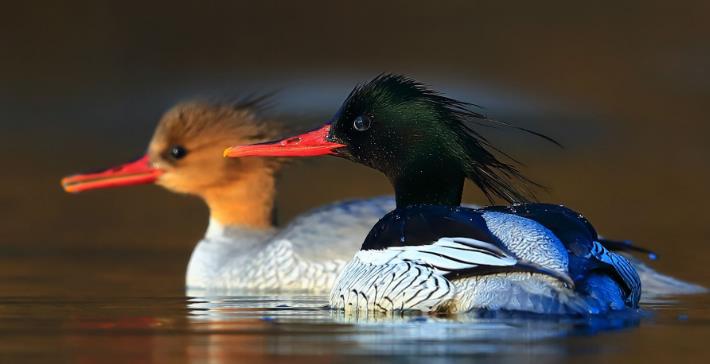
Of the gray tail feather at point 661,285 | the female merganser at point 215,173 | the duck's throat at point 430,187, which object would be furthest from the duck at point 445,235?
the female merganser at point 215,173

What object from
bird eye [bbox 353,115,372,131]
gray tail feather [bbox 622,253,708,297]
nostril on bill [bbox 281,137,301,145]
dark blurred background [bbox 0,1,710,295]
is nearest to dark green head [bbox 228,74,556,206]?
bird eye [bbox 353,115,372,131]

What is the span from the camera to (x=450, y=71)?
22.9 m

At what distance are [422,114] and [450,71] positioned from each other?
47.1ft

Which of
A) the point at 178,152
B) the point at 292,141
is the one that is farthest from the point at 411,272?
the point at 178,152

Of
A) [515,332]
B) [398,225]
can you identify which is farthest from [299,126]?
[515,332]

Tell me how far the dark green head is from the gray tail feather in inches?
59.9

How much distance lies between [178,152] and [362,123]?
323 cm

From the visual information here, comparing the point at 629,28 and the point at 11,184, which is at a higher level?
the point at 629,28

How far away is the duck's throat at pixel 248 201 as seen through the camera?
11891mm

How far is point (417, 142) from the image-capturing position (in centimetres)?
862

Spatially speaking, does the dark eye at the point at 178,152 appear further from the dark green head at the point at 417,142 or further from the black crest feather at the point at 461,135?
the black crest feather at the point at 461,135

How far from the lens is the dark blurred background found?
20.6 meters

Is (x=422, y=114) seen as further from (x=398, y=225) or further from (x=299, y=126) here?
(x=299, y=126)

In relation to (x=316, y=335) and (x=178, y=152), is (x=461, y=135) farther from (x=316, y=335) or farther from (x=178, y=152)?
(x=178, y=152)
